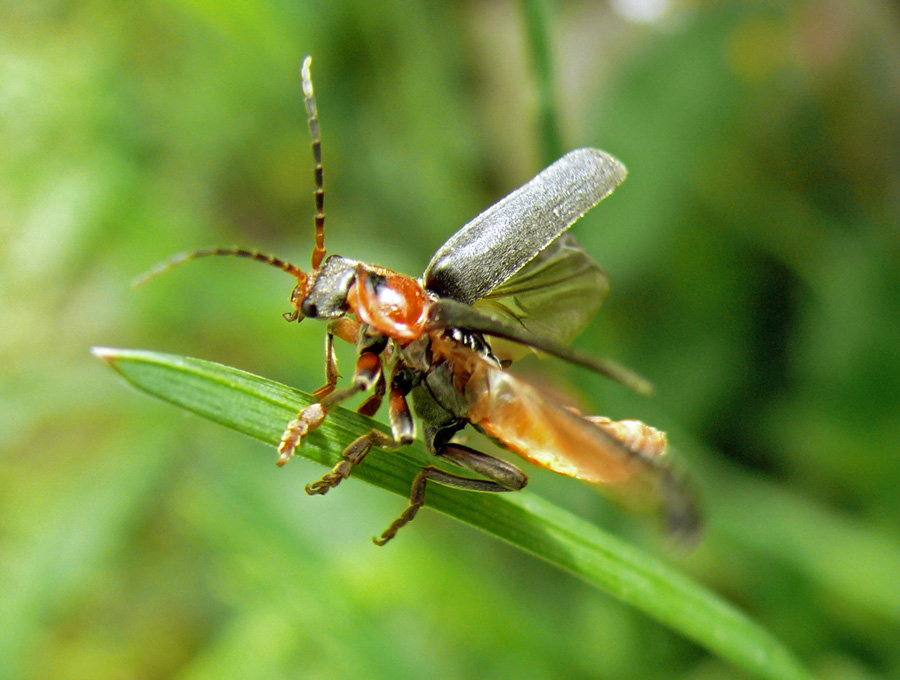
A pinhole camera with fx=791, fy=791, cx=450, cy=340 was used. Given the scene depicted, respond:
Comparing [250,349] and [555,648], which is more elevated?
[250,349]

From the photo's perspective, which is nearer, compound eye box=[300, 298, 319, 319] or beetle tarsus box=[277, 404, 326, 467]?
beetle tarsus box=[277, 404, 326, 467]

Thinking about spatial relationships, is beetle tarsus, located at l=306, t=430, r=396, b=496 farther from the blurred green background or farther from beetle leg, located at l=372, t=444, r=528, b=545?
the blurred green background

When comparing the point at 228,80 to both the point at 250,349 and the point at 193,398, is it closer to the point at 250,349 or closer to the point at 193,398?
the point at 250,349

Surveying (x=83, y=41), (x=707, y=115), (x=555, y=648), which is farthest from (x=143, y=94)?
(x=555, y=648)

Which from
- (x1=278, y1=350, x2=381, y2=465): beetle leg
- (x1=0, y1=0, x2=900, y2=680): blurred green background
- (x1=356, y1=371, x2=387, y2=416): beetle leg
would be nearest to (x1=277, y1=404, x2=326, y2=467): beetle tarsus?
(x1=278, y1=350, x2=381, y2=465): beetle leg

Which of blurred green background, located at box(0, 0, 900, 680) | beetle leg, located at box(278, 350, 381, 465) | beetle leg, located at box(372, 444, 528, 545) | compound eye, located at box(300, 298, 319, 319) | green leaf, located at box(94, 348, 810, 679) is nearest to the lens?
green leaf, located at box(94, 348, 810, 679)

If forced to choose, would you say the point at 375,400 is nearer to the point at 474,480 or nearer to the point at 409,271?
the point at 474,480

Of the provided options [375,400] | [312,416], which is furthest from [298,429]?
[375,400]
